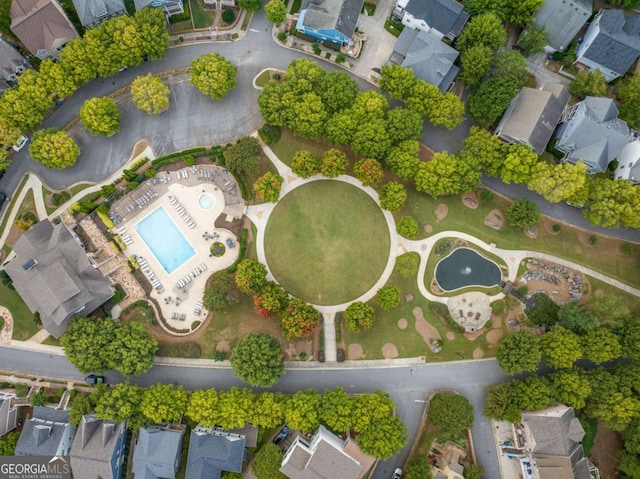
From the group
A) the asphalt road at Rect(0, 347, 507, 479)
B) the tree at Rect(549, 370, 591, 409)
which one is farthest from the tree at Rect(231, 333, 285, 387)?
the tree at Rect(549, 370, 591, 409)

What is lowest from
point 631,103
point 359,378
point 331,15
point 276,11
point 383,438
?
point 359,378

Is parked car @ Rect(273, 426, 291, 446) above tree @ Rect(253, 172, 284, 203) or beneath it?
beneath

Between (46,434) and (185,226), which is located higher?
(185,226)

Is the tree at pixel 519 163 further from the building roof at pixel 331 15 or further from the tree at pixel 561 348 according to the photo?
the building roof at pixel 331 15

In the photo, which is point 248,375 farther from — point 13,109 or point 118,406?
point 13,109

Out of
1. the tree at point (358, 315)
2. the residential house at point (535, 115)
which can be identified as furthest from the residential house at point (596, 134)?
the tree at point (358, 315)

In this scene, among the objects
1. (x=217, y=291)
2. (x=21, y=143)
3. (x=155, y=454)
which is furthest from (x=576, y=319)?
(x=21, y=143)

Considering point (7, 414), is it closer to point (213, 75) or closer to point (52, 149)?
point (52, 149)

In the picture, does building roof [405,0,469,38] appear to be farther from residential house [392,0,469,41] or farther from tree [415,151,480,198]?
tree [415,151,480,198]
